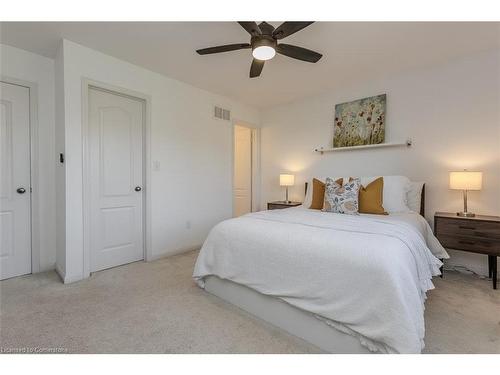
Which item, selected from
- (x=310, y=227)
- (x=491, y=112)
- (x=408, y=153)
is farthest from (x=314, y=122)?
(x=310, y=227)

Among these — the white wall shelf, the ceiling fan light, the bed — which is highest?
the ceiling fan light

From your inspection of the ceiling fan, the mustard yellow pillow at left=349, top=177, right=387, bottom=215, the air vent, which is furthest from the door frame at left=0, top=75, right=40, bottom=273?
the mustard yellow pillow at left=349, top=177, right=387, bottom=215

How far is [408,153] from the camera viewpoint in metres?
3.09

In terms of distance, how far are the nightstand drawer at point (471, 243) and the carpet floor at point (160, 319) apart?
0.37 metres

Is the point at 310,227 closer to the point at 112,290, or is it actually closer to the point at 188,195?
the point at 112,290

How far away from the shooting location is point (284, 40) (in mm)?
2367

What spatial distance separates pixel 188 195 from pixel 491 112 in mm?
3700

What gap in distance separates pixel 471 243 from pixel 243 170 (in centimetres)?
353

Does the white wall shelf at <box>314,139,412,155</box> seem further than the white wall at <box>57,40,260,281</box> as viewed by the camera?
Yes

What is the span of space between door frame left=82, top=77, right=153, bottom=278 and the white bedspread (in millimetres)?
1361

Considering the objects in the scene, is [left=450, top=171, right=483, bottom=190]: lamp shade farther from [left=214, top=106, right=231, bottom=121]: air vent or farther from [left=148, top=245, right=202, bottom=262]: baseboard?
[left=148, top=245, right=202, bottom=262]: baseboard

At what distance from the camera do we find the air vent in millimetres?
3861

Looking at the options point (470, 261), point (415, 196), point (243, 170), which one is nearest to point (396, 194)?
point (415, 196)

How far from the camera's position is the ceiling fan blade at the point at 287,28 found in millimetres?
1713
